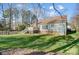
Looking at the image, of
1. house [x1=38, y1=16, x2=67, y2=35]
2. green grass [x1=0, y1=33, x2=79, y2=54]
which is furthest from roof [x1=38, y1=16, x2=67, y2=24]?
green grass [x1=0, y1=33, x2=79, y2=54]

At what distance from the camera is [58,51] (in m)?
1.54

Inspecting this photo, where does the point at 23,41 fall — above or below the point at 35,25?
below

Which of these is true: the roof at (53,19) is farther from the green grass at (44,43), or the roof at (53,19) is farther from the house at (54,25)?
the green grass at (44,43)

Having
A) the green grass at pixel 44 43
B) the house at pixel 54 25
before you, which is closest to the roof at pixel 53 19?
the house at pixel 54 25

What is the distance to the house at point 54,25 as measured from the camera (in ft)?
5.09

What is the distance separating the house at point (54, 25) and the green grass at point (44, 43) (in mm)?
44

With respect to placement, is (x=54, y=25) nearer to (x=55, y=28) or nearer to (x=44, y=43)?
(x=55, y=28)

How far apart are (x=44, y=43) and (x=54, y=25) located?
152 millimetres

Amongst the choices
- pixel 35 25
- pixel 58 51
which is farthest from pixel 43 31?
pixel 58 51

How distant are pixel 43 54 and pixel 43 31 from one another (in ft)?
0.55

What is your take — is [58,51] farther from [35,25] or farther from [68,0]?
[68,0]

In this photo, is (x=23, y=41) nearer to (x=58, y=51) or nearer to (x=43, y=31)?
(x=43, y=31)

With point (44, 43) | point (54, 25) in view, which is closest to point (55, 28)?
point (54, 25)
